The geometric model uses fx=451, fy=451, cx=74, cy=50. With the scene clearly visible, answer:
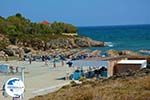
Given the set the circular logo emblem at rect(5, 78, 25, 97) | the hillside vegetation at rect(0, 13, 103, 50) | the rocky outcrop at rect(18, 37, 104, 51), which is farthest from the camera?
the hillside vegetation at rect(0, 13, 103, 50)

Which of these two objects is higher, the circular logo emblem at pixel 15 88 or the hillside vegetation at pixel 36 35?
the circular logo emblem at pixel 15 88

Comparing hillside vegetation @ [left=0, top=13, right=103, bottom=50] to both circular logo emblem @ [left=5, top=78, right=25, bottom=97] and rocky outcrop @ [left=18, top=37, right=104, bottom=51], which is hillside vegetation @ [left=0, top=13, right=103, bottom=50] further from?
circular logo emblem @ [left=5, top=78, right=25, bottom=97]

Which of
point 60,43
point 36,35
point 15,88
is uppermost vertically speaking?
point 15,88

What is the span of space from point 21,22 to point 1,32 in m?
9.20

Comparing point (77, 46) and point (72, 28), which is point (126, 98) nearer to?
point (77, 46)

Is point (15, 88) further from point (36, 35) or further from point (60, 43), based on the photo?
point (36, 35)

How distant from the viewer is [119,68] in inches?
1334

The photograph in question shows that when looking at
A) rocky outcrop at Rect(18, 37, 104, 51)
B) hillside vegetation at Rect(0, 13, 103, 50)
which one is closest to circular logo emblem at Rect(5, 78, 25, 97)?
hillside vegetation at Rect(0, 13, 103, 50)

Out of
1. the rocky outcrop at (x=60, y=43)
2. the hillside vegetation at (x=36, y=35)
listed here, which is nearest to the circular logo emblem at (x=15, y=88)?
the hillside vegetation at (x=36, y=35)

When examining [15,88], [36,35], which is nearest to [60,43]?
[36,35]

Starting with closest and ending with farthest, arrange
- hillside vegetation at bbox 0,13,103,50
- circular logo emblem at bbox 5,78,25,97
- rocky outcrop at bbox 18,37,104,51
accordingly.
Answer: circular logo emblem at bbox 5,78,25,97 → rocky outcrop at bbox 18,37,104,51 → hillside vegetation at bbox 0,13,103,50

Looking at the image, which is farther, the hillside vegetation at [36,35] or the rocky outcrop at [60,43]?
the hillside vegetation at [36,35]

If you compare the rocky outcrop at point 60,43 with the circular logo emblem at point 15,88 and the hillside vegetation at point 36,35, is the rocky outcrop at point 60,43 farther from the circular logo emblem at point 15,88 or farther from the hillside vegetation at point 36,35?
the circular logo emblem at point 15,88

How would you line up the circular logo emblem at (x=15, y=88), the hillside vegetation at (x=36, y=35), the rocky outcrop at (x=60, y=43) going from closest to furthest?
the circular logo emblem at (x=15, y=88) < the rocky outcrop at (x=60, y=43) < the hillside vegetation at (x=36, y=35)
